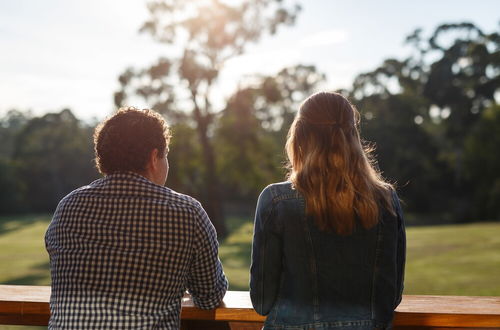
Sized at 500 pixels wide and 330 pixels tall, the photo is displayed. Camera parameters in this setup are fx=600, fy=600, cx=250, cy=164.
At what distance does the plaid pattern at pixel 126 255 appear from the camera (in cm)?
153

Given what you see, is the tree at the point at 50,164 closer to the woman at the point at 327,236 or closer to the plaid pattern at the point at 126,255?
the plaid pattern at the point at 126,255

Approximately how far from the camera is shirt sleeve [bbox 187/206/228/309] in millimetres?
1612

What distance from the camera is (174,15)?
71.6 ft

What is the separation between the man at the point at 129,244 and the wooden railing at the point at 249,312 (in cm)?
7

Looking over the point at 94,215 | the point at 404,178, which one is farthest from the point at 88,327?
the point at 404,178

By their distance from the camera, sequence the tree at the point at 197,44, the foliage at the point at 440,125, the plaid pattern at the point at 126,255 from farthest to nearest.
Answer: the foliage at the point at 440,125 < the tree at the point at 197,44 < the plaid pattern at the point at 126,255

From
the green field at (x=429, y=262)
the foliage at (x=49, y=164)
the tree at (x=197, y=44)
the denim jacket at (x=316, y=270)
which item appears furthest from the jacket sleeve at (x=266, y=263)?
the foliage at (x=49, y=164)

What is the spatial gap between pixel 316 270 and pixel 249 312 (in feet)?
0.81

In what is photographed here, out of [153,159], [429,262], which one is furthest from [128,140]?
[429,262]

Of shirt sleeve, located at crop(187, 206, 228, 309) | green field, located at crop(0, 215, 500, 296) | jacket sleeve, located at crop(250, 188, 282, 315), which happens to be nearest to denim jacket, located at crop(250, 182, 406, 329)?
jacket sleeve, located at crop(250, 188, 282, 315)

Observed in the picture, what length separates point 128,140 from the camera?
1.62m

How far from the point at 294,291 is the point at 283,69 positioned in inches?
978

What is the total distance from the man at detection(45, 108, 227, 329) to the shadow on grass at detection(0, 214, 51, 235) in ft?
85.9

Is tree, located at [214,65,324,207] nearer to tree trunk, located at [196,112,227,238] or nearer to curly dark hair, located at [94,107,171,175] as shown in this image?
tree trunk, located at [196,112,227,238]
